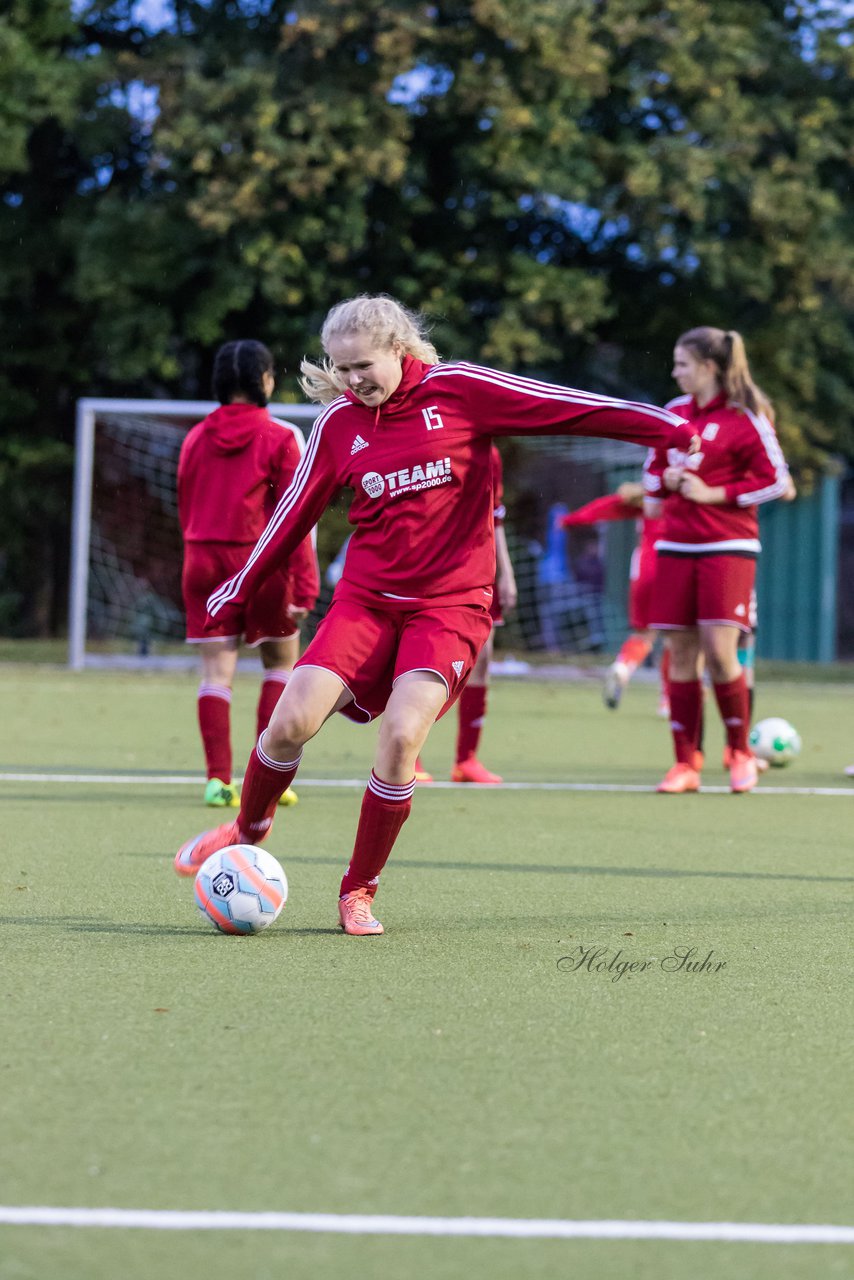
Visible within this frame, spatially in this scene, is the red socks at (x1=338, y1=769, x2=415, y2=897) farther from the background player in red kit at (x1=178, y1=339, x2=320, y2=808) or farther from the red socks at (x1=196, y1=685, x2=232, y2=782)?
the red socks at (x1=196, y1=685, x2=232, y2=782)

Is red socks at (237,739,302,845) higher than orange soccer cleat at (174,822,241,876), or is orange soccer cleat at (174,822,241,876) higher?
red socks at (237,739,302,845)

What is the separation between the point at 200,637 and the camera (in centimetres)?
788

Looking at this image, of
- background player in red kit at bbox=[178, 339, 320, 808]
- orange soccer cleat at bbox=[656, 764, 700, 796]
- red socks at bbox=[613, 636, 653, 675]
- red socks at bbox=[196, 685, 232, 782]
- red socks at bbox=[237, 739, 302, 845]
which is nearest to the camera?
red socks at bbox=[237, 739, 302, 845]

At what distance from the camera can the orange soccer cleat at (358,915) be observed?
4973 mm

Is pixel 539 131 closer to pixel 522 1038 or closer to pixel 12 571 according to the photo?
pixel 12 571

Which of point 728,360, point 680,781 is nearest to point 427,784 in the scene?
point 680,781

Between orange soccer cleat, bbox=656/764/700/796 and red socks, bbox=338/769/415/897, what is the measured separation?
13.4 feet

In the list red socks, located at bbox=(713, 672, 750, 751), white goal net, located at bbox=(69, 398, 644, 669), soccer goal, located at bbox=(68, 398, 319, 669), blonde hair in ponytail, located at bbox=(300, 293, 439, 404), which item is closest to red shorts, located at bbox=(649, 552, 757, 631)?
red socks, located at bbox=(713, 672, 750, 751)

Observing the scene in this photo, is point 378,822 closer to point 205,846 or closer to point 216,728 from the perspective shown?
point 205,846

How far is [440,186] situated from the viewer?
77.4 feet

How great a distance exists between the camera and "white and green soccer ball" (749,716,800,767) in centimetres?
1042

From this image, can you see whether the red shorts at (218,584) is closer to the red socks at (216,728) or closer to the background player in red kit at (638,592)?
the red socks at (216,728)

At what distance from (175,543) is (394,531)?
15586mm

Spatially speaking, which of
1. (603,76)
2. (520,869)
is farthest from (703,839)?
(603,76)
